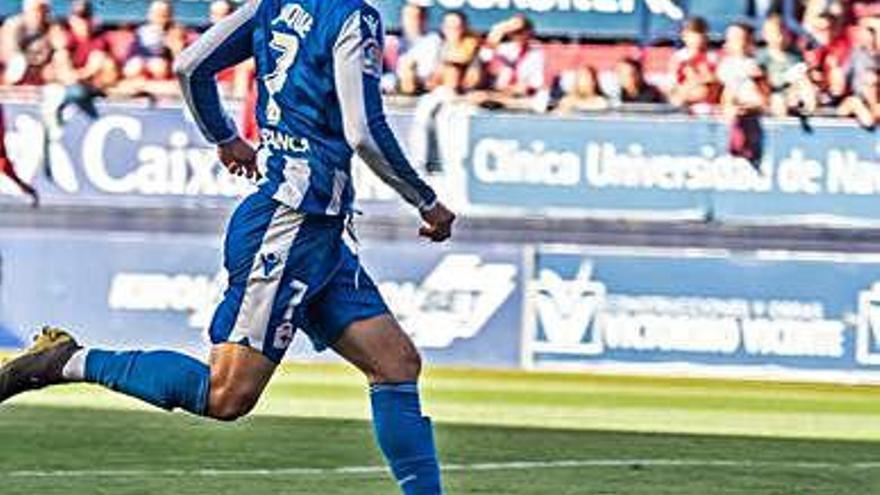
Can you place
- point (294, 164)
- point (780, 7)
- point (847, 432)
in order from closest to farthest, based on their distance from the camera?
1. point (294, 164)
2. point (847, 432)
3. point (780, 7)

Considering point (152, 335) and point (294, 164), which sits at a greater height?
point (294, 164)

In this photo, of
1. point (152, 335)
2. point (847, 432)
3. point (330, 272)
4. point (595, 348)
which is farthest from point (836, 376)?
point (330, 272)

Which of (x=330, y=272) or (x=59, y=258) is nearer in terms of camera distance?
(x=330, y=272)

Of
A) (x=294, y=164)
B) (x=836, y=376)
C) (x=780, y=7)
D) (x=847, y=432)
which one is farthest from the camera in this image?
(x=780, y=7)

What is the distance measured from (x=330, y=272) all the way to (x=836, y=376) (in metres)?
8.33

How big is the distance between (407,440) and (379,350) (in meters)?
0.28

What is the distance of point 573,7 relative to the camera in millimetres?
17344

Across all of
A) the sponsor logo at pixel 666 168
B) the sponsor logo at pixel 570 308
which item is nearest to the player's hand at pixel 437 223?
the sponsor logo at pixel 570 308

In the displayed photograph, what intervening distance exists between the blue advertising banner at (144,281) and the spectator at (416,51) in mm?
1238

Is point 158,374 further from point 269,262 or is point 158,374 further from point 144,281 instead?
point 144,281

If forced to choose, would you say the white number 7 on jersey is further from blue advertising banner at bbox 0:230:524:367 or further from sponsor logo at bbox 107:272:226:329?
sponsor logo at bbox 107:272:226:329

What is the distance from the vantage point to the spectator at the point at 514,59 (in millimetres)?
16797

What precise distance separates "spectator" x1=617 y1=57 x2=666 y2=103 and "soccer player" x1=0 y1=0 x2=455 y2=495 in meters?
8.89

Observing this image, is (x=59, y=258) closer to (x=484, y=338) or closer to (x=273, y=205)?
(x=484, y=338)
